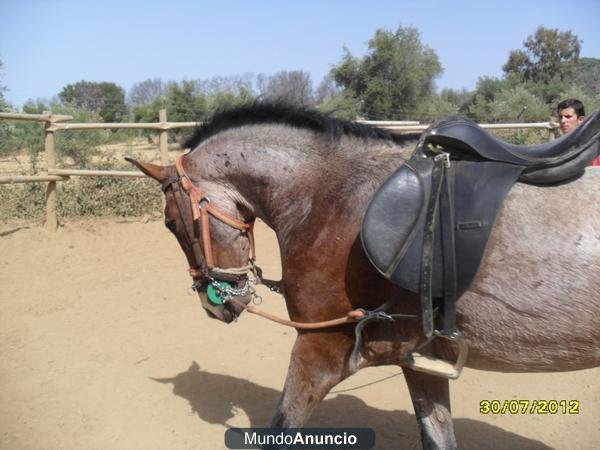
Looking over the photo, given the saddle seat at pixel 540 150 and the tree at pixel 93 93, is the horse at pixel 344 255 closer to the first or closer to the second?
the saddle seat at pixel 540 150

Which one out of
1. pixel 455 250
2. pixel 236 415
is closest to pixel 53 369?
pixel 236 415

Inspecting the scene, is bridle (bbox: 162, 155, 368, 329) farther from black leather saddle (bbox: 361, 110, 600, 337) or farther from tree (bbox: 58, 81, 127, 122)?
tree (bbox: 58, 81, 127, 122)

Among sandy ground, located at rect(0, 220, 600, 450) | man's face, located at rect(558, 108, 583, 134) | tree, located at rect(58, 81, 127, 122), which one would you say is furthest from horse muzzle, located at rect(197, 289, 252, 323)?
tree, located at rect(58, 81, 127, 122)

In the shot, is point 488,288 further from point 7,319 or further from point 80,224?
point 80,224

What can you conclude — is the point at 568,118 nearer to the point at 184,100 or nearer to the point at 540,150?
the point at 540,150

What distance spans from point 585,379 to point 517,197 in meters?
3.12

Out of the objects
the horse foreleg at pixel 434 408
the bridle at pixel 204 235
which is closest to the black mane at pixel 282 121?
the bridle at pixel 204 235

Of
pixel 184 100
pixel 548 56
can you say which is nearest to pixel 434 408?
pixel 184 100

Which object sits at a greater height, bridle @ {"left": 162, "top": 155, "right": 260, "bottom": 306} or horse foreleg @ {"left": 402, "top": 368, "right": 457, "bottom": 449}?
bridle @ {"left": 162, "top": 155, "right": 260, "bottom": 306}

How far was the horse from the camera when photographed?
1.82m

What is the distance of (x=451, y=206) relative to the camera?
186cm

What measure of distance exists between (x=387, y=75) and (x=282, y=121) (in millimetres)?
21922

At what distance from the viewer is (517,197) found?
6.24 ft
